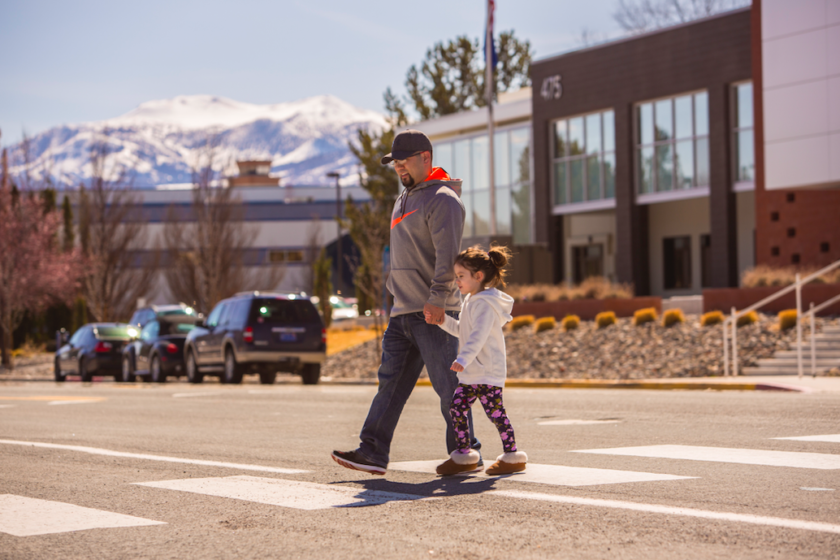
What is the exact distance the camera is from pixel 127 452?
858 cm

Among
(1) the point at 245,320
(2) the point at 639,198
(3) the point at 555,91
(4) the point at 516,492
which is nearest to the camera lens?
(4) the point at 516,492

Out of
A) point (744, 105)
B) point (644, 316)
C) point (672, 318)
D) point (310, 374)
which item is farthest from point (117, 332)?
point (744, 105)

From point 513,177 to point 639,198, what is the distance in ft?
23.3

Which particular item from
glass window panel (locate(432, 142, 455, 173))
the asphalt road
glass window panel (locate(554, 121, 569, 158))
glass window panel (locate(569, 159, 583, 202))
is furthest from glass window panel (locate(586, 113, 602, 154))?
the asphalt road

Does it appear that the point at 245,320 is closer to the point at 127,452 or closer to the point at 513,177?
the point at 127,452

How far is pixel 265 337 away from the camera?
22.0 meters

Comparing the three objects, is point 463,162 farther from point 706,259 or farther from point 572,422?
point 572,422

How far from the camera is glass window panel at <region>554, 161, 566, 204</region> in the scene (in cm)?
3938

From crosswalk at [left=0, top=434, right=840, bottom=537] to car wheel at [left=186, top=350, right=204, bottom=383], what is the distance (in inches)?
652

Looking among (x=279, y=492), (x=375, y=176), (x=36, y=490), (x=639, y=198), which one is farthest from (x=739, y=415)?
(x=375, y=176)

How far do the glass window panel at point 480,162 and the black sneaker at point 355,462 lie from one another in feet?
120

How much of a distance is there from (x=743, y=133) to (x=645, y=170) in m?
4.19

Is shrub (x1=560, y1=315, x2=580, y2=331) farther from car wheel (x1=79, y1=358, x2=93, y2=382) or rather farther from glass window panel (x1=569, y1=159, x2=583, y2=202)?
glass window panel (x1=569, y1=159, x2=583, y2=202)

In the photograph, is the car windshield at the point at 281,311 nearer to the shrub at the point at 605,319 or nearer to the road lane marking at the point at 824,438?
the shrub at the point at 605,319
